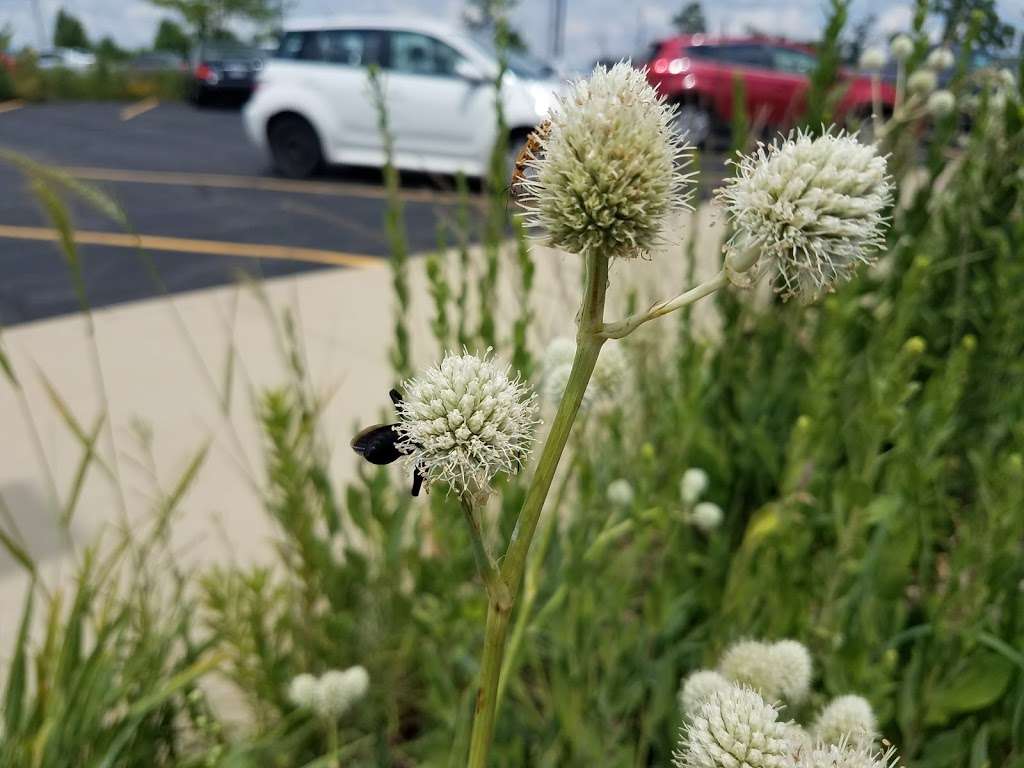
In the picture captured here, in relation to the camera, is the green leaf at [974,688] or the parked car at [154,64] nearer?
the green leaf at [974,688]

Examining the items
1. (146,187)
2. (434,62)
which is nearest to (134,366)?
(434,62)

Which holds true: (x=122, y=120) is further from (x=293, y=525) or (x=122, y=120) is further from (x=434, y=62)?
(x=293, y=525)

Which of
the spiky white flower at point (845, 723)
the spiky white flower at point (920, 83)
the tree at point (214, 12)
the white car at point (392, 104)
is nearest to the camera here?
the spiky white flower at point (845, 723)

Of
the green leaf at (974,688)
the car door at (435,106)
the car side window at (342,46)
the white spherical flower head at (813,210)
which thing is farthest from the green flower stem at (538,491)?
the car side window at (342,46)

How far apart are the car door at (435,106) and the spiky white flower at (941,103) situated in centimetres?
599

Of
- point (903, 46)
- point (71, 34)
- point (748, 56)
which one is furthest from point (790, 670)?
point (71, 34)

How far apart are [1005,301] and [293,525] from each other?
2.05m

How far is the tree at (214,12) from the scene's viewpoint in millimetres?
30453

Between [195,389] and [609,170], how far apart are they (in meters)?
3.53

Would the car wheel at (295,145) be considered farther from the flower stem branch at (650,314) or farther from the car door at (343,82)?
the flower stem branch at (650,314)

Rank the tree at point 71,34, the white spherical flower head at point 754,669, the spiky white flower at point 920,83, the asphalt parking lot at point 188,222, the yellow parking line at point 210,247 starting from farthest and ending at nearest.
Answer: the tree at point 71,34
the yellow parking line at point 210,247
the asphalt parking lot at point 188,222
the spiky white flower at point 920,83
the white spherical flower head at point 754,669

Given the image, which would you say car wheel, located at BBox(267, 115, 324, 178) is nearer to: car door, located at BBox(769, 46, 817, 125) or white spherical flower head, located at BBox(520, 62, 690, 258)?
car door, located at BBox(769, 46, 817, 125)

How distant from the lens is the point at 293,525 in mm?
1890

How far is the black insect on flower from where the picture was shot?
24.9 inches
